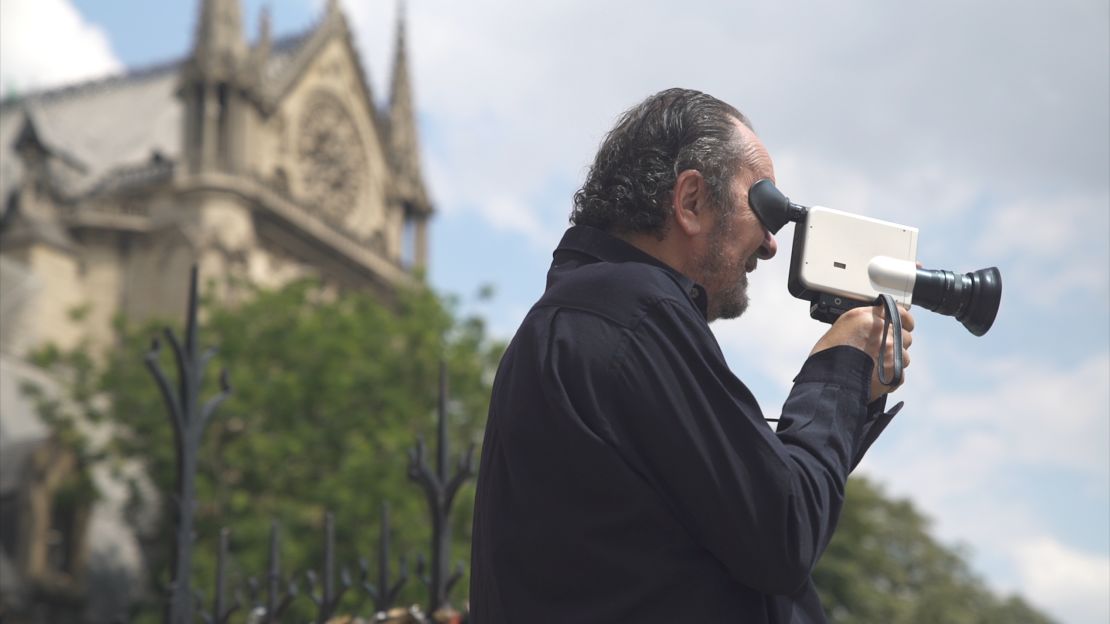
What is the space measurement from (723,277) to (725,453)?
0.44 m

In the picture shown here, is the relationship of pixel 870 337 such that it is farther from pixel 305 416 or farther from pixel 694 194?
pixel 305 416

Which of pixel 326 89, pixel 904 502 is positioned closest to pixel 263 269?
pixel 326 89

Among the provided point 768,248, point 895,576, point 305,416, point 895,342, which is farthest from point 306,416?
point 895,342

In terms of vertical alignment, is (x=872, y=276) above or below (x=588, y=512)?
above

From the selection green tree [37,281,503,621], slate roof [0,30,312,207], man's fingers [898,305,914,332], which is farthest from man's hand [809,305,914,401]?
slate roof [0,30,312,207]

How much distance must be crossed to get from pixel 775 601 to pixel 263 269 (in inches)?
1696

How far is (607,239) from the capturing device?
8.02 ft

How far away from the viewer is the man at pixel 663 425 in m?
2.10

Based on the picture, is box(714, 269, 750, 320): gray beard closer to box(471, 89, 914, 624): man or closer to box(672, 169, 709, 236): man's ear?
box(471, 89, 914, 624): man

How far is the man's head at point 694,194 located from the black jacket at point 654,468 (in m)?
0.11

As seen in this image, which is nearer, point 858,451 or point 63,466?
point 858,451

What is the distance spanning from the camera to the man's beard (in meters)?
2.40

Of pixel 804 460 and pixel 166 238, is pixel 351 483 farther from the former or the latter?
pixel 804 460

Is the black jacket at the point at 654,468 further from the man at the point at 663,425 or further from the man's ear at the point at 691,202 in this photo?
the man's ear at the point at 691,202
